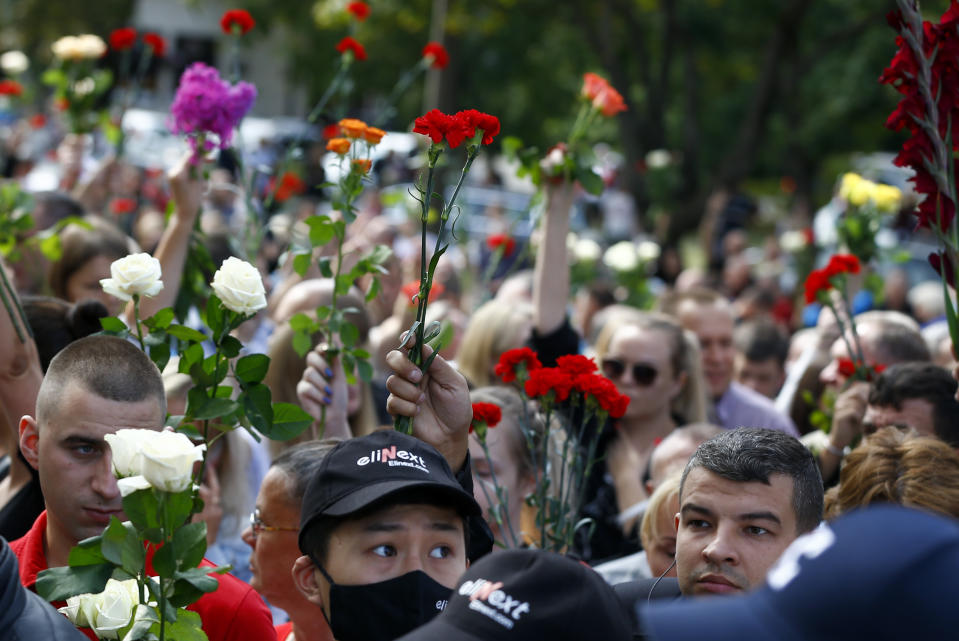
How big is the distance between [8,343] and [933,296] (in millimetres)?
8041

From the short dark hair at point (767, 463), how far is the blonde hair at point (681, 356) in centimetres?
236

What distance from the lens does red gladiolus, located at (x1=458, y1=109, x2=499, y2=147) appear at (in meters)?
2.82

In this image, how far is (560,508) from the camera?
3.55 metres

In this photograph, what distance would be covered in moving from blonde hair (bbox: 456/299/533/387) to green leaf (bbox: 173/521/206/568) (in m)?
2.97

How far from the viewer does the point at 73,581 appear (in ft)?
7.96

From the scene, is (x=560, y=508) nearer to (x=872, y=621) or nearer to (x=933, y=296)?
(x=872, y=621)

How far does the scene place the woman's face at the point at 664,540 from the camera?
3.79 m

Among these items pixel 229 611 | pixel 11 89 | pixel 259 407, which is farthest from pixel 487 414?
pixel 11 89

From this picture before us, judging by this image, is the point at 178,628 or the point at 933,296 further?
the point at 933,296

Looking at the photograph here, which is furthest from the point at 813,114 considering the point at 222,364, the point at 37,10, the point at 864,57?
the point at 222,364

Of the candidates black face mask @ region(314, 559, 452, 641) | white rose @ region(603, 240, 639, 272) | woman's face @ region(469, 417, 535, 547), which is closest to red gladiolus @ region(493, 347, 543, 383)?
woman's face @ region(469, 417, 535, 547)

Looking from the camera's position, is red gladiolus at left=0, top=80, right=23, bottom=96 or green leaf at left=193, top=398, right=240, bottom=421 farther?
red gladiolus at left=0, top=80, right=23, bottom=96

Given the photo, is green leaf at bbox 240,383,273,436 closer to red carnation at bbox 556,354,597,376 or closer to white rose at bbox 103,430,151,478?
white rose at bbox 103,430,151,478

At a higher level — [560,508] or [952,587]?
[952,587]
